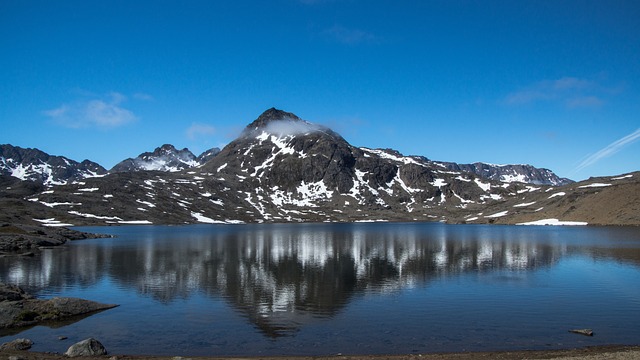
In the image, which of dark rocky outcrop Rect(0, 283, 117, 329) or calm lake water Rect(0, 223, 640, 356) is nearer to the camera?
calm lake water Rect(0, 223, 640, 356)

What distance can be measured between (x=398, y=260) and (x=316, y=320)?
46.3m

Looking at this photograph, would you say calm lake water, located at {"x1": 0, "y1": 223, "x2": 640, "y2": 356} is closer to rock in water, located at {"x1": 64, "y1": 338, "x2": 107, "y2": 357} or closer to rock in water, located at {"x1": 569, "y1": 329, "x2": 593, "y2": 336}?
rock in water, located at {"x1": 569, "y1": 329, "x2": 593, "y2": 336}

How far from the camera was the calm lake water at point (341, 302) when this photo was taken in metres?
31.5

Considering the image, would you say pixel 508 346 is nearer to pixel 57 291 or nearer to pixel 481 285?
pixel 481 285

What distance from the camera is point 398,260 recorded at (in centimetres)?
8156

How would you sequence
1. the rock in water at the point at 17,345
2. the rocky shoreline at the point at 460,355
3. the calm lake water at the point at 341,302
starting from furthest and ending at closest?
the calm lake water at the point at 341,302
the rock in water at the point at 17,345
the rocky shoreline at the point at 460,355

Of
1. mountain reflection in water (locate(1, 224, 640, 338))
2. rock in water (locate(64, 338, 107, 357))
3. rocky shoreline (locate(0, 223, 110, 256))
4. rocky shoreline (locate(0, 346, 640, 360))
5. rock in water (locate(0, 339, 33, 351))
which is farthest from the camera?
rocky shoreline (locate(0, 223, 110, 256))

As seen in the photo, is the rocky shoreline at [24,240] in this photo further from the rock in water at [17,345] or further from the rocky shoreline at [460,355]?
the rocky shoreline at [460,355]

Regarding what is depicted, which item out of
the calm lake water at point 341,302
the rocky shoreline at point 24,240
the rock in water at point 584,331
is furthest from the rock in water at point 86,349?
the rocky shoreline at point 24,240

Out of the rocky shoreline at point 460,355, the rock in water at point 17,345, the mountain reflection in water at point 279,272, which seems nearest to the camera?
the rocky shoreline at point 460,355

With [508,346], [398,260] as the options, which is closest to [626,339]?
[508,346]

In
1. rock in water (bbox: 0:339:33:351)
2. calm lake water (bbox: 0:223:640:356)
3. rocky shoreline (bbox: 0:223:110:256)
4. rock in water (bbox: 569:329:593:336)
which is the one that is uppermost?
rocky shoreline (bbox: 0:223:110:256)

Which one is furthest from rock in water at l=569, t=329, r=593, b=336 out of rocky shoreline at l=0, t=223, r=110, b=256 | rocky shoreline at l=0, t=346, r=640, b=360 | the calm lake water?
rocky shoreline at l=0, t=223, r=110, b=256

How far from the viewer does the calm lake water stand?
3147 cm
